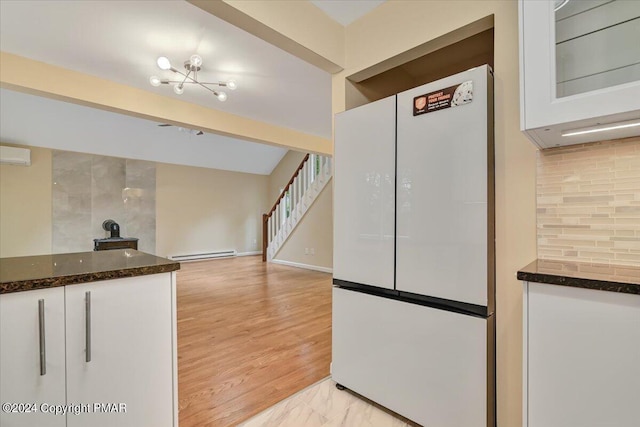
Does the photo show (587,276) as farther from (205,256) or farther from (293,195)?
(205,256)

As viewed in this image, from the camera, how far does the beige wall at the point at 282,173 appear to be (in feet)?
28.1

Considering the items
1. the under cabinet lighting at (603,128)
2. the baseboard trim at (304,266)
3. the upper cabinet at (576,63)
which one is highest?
the upper cabinet at (576,63)

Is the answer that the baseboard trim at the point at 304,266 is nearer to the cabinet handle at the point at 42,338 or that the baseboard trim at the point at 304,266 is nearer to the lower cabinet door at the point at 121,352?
the lower cabinet door at the point at 121,352

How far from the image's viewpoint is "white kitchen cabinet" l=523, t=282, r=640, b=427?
0.89m

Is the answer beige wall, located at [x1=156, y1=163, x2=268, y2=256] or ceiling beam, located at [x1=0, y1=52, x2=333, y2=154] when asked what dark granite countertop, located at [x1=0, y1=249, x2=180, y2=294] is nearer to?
ceiling beam, located at [x1=0, y1=52, x2=333, y2=154]

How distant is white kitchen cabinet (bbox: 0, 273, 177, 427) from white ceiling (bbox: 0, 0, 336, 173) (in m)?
1.99

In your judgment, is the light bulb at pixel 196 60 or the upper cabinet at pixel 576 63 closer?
the upper cabinet at pixel 576 63

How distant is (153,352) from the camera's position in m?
1.28

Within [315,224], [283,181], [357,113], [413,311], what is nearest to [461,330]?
[413,311]

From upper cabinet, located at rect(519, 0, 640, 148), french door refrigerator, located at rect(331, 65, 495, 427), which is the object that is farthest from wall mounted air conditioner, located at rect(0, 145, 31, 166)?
upper cabinet, located at rect(519, 0, 640, 148)

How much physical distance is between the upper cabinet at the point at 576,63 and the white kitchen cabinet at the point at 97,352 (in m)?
1.70

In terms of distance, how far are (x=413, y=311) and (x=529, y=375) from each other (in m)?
0.57

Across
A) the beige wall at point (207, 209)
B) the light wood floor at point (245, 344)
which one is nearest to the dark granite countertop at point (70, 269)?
the light wood floor at point (245, 344)

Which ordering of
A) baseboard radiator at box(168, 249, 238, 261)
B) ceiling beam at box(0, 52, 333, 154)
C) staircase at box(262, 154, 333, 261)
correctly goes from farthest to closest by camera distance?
baseboard radiator at box(168, 249, 238, 261) → staircase at box(262, 154, 333, 261) → ceiling beam at box(0, 52, 333, 154)
